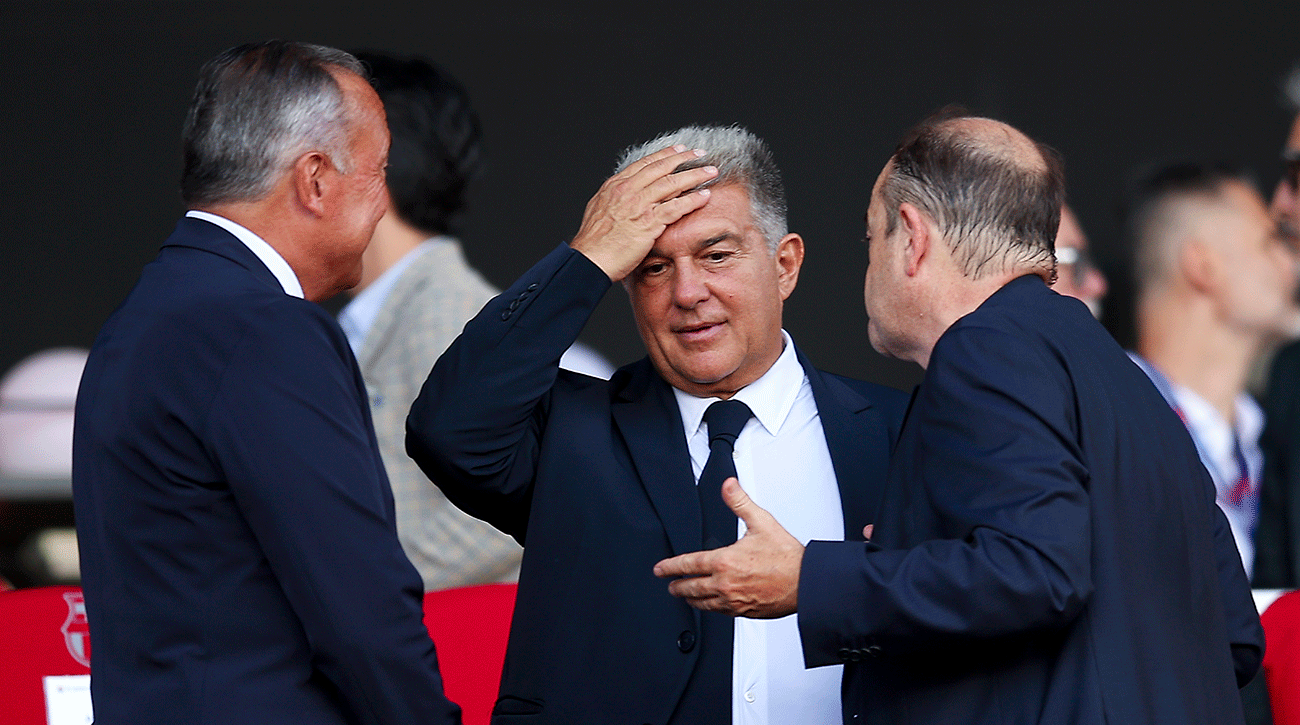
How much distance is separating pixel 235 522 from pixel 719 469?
0.69 meters

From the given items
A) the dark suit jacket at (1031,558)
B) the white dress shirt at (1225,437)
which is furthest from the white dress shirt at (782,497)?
the white dress shirt at (1225,437)

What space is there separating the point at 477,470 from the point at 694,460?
321mm

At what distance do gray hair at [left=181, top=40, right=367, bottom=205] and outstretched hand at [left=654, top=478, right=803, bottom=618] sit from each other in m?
0.67

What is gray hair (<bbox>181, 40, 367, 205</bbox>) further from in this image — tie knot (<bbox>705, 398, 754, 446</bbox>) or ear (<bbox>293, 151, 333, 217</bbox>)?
tie knot (<bbox>705, 398, 754, 446</bbox>)

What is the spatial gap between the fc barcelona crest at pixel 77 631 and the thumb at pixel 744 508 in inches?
49.5

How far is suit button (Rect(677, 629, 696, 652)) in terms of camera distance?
1.75 m

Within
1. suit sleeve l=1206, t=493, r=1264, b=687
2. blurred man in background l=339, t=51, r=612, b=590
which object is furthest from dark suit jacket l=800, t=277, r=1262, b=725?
blurred man in background l=339, t=51, r=612, b=590

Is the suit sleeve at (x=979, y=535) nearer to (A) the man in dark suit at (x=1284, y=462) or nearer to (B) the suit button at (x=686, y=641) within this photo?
(B) the suit button at (x=686, y=641)

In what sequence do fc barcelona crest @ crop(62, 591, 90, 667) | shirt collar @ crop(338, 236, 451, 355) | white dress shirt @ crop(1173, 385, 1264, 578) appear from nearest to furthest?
fc barcelona crest @ crop(62, 591, 90, 667) → shirt collar @ crop(338, 236, 451, 355) → white dress shirt @ crop(1173, 385, 1264, 578)

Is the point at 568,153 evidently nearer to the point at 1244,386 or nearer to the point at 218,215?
the point at 1244,386

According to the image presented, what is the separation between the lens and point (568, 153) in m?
4.50

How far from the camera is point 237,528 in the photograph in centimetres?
145

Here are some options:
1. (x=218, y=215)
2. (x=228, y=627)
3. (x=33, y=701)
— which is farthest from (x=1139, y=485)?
(x=33, y=701)

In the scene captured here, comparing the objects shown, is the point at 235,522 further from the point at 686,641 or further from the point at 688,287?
the point at 688,287
